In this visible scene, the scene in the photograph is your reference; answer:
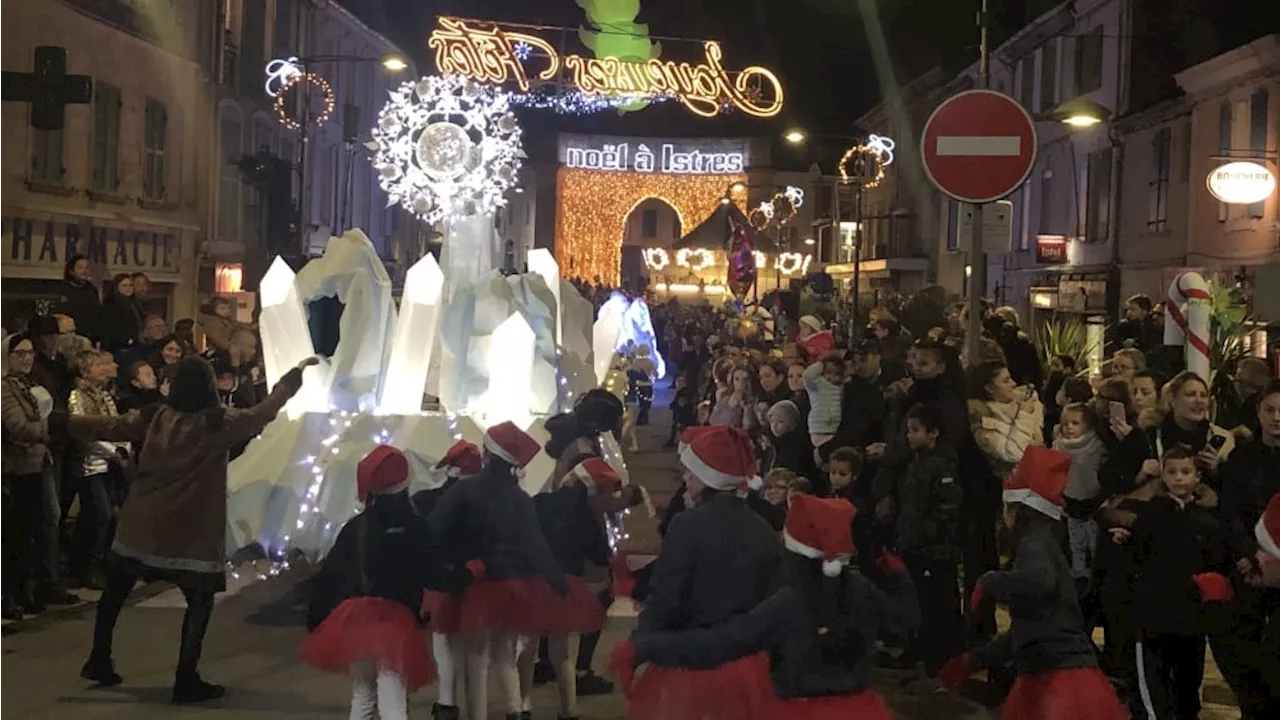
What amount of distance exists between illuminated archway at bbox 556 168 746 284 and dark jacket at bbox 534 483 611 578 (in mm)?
52274

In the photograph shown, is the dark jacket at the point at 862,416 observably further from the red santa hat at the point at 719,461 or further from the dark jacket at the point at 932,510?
the red santa hat at the point at 719,461

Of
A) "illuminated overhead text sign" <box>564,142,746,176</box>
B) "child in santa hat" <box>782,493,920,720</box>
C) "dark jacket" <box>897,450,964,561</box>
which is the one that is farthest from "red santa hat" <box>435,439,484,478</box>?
"illuminated overhead text sign" <box>564,142,746,176</box>

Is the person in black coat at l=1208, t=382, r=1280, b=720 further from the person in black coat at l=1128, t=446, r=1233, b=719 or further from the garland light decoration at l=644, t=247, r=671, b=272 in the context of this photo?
the garland light decoration at l=644, t=247, r=671, b=272

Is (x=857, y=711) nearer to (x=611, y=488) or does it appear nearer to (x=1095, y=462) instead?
(x=611, y=488)

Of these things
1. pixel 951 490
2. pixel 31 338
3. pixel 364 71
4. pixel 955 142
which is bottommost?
pixel 951 490

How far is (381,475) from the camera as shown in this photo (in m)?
6.45

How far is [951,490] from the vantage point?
820 centimetres

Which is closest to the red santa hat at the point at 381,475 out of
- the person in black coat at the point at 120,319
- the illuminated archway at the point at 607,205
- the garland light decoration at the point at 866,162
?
the person in black coat at the point at 120,319

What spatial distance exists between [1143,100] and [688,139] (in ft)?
120

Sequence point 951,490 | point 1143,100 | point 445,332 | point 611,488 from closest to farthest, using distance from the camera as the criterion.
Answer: point 611,488
point 951,490
point 445,332
point 1143,100

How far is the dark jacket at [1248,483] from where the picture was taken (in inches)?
266

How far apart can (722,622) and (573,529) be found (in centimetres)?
212

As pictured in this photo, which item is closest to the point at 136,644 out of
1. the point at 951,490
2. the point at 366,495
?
the point at 366,495

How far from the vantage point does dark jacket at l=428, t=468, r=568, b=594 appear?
266 inches
